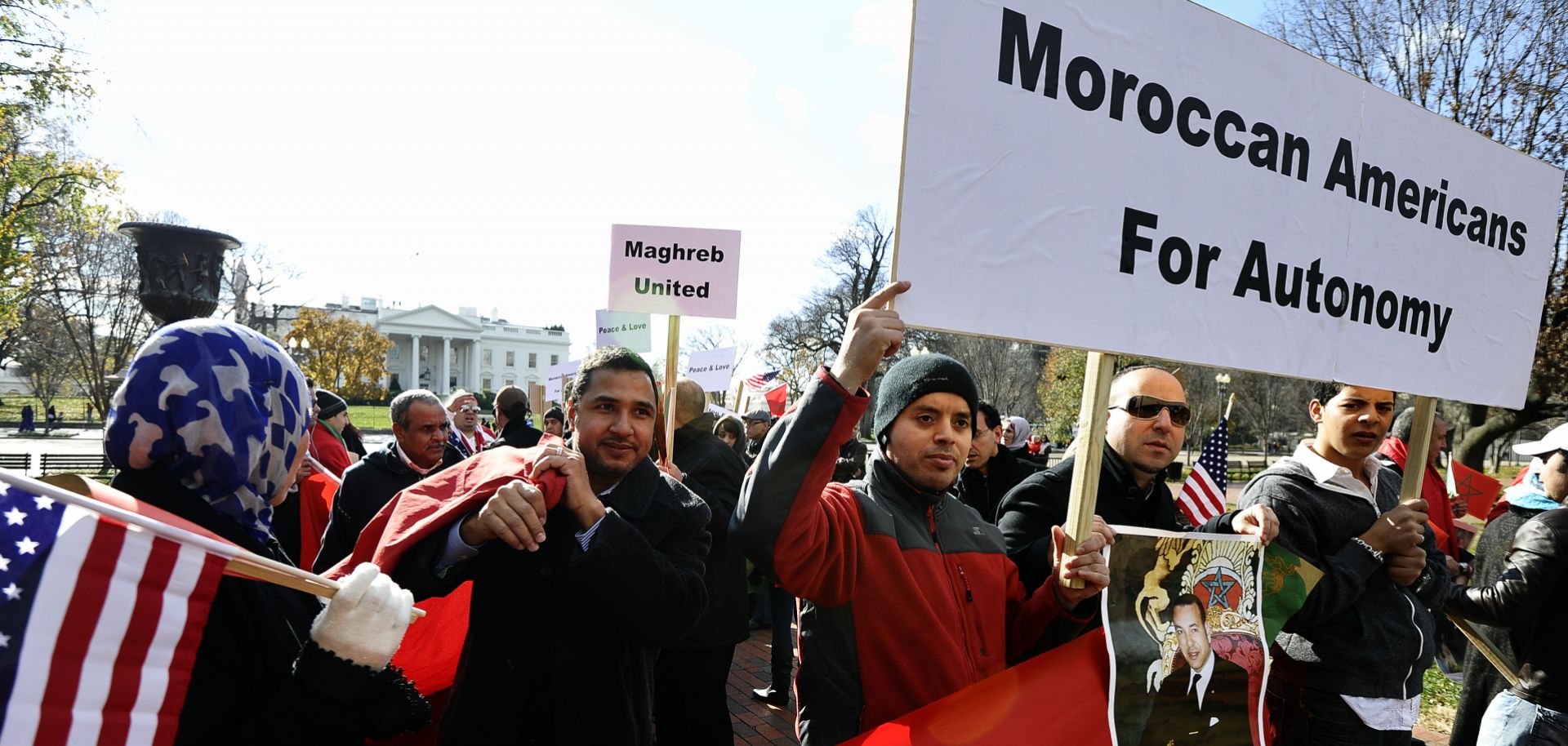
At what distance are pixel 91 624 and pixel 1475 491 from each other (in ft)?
33.2

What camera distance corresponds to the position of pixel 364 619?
147 centimetres

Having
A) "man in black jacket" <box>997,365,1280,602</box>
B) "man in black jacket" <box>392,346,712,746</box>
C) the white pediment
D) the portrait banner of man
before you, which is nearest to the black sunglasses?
"man in black jacket" <box>997,365,1280,602</box>

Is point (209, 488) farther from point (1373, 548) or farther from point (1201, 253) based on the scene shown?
point (1373, 548)

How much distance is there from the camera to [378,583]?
1.49 meters

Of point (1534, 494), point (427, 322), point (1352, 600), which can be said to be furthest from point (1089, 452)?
point (427, 322)

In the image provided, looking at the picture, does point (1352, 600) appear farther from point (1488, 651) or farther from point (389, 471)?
point (389, 471)

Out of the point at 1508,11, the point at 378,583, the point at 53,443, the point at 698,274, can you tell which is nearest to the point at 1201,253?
the point at 378,583

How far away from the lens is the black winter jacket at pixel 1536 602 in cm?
328

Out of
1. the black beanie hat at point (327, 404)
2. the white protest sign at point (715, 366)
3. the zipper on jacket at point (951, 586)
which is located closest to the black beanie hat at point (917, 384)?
the zipper on jacket at point (951, 586)

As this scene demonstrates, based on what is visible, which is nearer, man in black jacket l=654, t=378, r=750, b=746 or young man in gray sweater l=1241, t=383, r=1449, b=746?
young man in gray sweater l=1241, t=383, r=1449, b=746

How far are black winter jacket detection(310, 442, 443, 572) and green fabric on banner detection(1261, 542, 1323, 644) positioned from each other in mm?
3199

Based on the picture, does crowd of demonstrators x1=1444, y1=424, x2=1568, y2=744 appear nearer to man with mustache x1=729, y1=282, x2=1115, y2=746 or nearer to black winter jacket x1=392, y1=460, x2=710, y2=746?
man with mustache x1=729, y1=282, x2=1115, y2=746

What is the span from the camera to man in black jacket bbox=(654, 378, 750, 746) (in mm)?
3854

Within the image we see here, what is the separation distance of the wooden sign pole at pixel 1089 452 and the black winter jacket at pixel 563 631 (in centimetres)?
109
